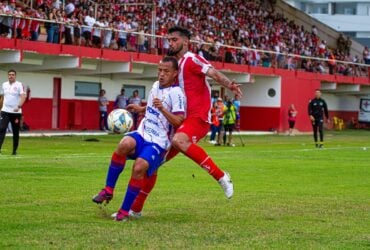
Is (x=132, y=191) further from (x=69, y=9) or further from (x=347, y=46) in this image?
(x=347, y=46)

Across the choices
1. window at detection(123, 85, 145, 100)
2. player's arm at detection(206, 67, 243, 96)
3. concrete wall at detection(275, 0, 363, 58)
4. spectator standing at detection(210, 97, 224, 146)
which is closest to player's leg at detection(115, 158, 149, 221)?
player's arm at detection(206, 67, 243, 96)

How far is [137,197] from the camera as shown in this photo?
10.5 m

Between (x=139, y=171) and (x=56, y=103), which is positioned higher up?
(x=56, y=103)

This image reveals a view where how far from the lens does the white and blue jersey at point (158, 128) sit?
10414mm

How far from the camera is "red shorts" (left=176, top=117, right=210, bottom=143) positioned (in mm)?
10539

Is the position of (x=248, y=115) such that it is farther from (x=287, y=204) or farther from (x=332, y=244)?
(x=332, y=244)

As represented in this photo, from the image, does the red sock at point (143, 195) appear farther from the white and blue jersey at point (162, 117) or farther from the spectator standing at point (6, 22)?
the spectator standing at point (6, 22)

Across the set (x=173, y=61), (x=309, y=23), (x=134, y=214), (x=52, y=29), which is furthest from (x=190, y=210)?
(x=309, y=23)

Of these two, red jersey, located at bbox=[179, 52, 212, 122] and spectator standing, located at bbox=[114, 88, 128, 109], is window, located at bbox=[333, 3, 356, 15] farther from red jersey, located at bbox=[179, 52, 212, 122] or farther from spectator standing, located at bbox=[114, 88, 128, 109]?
red jersey, located at bbox=[179, 52, 212, 122]

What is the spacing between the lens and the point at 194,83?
1078 cm

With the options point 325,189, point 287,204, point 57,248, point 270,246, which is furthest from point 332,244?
point 325,189

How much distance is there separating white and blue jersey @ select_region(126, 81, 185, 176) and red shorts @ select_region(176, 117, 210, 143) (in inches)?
5.4

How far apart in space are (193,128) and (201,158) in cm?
37

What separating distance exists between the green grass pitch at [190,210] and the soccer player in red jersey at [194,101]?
1.38ft
